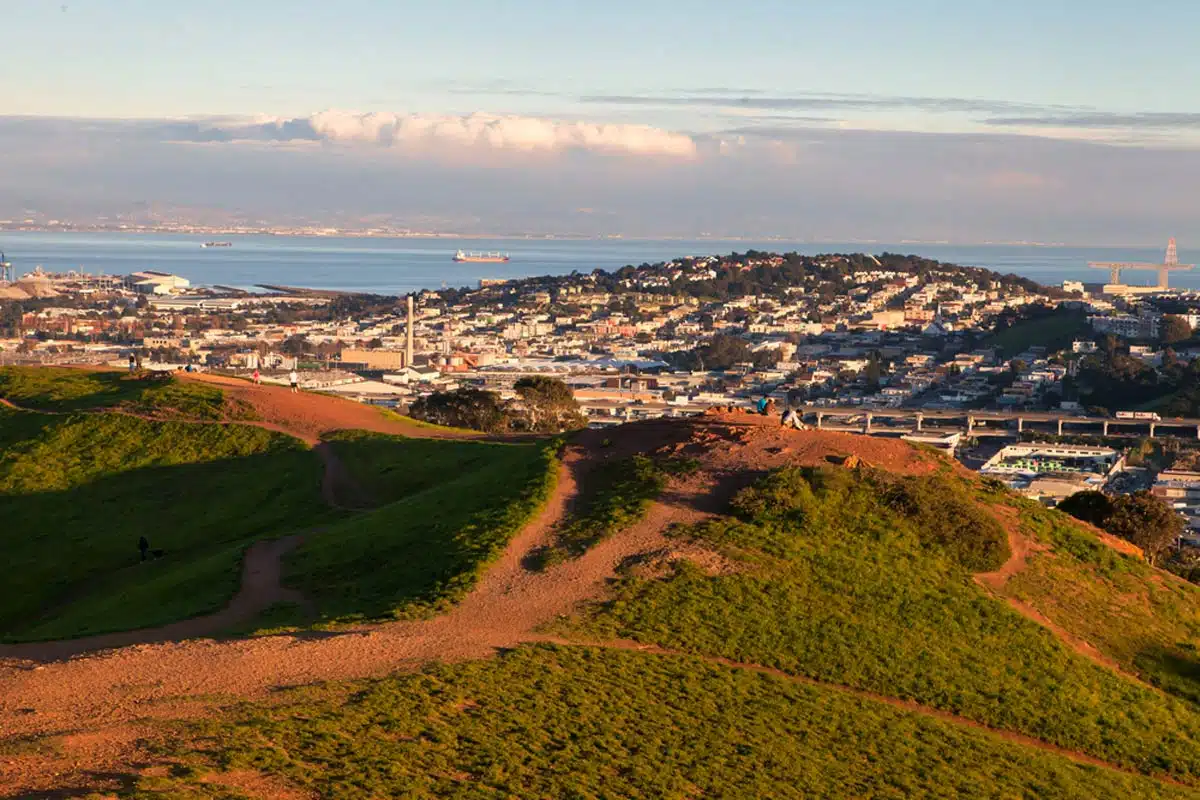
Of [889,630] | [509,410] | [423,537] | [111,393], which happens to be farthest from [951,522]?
[509,410]

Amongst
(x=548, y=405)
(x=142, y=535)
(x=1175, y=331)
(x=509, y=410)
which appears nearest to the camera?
(x=142, y=535)

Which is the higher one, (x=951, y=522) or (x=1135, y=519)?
(x=951, y=522)

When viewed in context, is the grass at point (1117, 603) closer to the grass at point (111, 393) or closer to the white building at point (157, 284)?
the grass at point (111, 393)

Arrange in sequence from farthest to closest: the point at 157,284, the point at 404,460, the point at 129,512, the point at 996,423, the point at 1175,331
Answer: the point at 157,284 → the point at 1175,331 → the point at 996,423 → the point at 404,460 → the point at 129,512

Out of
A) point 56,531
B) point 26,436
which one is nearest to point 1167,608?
point 56,531

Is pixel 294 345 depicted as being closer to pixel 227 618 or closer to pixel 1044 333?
pixel 1044 333
